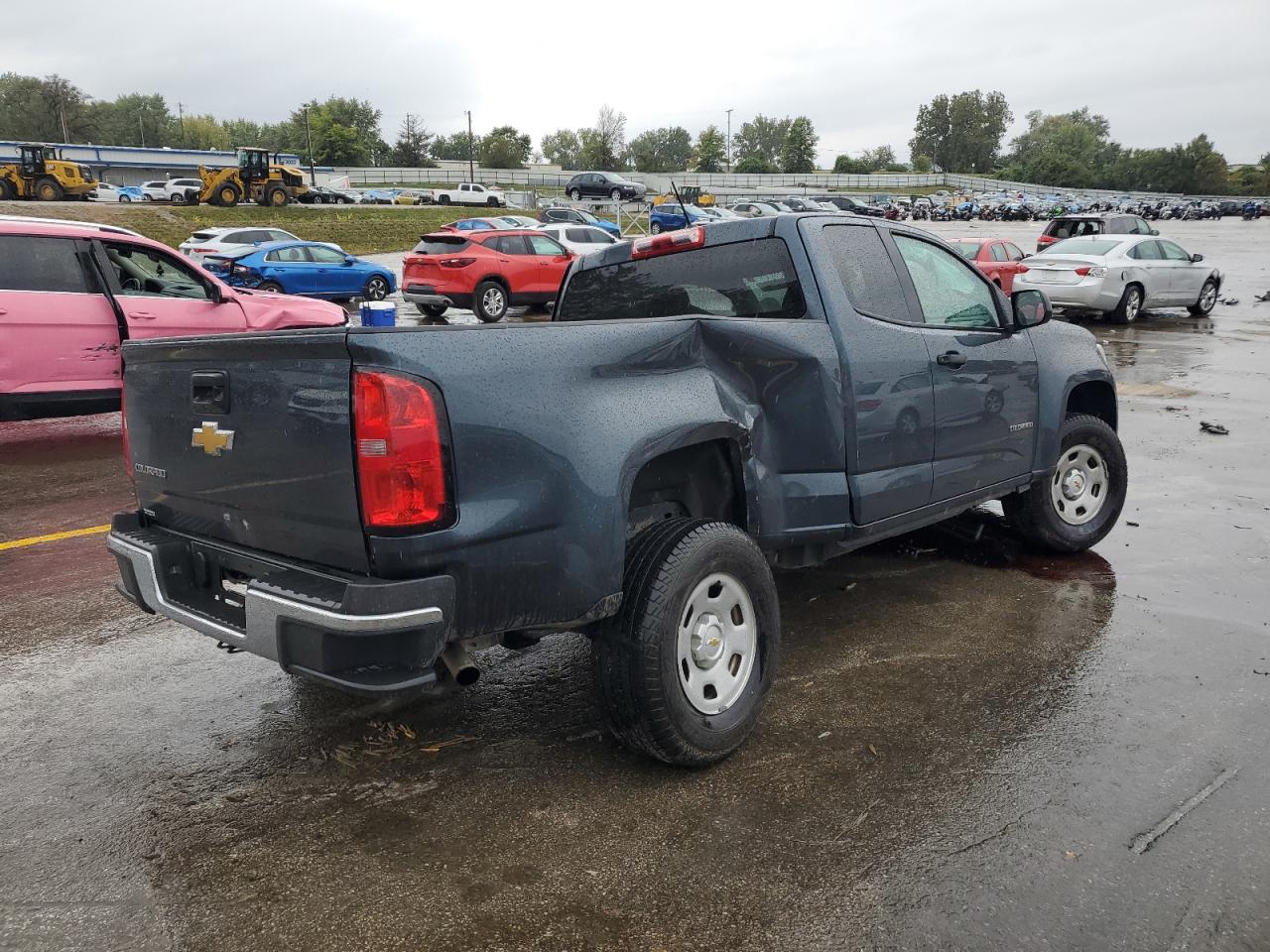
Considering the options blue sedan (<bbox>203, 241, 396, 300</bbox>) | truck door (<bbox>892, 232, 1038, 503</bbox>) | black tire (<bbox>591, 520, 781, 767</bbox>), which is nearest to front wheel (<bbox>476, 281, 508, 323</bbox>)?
blue sedan (<bbox>203, 241, 396, 300</bbox>)

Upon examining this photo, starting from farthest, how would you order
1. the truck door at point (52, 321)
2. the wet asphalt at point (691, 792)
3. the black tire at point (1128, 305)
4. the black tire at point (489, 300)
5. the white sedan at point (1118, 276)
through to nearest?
the black tire at point (489, 300) → the black tire at point (1128, 305) → the white sedan at point (1118, 276) → the truck door at point (52, 321) → the wet asphalt at point (691, 792)

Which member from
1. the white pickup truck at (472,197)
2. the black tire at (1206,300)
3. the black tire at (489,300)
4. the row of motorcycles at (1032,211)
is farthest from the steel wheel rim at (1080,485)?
the row of motorcycles at (1032,211)

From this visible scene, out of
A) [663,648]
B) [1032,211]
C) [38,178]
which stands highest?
[38,178]

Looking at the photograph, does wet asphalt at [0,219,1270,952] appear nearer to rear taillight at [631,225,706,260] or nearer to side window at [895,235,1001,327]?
side window at [895,235,1001,327]

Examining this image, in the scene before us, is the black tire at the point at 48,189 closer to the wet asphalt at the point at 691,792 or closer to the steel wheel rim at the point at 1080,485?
the wet asphalt at the point at 691,792

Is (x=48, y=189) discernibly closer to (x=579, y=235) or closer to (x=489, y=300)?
(x=579, y=235)

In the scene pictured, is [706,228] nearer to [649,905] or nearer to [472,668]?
[472,668]

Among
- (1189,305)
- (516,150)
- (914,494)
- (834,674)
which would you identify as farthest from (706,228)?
(516,150)

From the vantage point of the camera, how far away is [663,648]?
312 cm

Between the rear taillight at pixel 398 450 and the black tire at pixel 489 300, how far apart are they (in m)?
16.1

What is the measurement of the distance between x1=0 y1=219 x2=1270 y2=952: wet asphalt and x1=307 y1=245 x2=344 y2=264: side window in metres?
17.6

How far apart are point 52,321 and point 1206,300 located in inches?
800

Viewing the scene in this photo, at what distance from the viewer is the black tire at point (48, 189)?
4353cm

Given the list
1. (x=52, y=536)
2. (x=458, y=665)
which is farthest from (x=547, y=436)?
(x=52, y=536)
